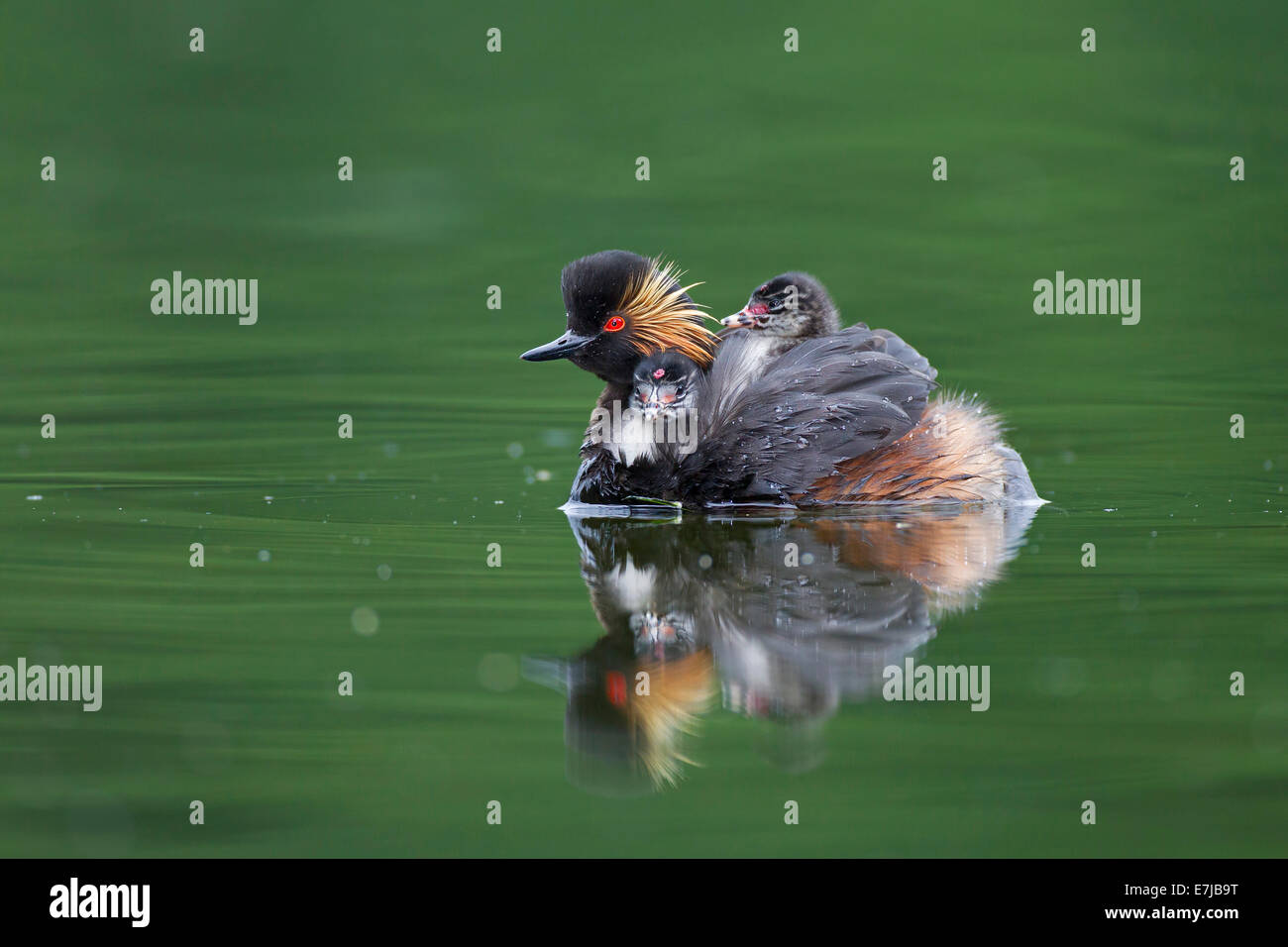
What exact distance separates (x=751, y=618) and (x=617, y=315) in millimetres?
3059

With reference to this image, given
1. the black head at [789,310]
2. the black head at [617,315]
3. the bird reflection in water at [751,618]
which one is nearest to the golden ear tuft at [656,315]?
the black head at [617,315]

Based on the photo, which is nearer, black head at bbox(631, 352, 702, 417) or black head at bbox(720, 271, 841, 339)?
black head at bbox(631, 352, 702, 417)

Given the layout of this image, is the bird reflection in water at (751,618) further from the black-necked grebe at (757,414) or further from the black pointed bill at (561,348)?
the black pointed bill at (561,348)

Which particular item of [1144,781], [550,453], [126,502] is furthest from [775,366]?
[1144,781]

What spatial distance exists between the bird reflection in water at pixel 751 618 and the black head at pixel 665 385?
1.98 feet

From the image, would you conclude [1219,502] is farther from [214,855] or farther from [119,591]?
[214,855]

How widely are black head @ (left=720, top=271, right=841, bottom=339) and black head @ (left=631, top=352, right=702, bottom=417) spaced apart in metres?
0.50

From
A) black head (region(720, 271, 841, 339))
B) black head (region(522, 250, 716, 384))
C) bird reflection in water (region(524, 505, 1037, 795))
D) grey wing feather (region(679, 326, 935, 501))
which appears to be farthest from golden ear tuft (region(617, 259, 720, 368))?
bird reflection in water (region(524, 505, 1037, 795))

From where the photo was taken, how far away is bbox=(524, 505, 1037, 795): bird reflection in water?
508 centimetres

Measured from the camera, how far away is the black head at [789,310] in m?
8.82

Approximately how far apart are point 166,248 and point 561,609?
9.50 m

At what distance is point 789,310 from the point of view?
883cm

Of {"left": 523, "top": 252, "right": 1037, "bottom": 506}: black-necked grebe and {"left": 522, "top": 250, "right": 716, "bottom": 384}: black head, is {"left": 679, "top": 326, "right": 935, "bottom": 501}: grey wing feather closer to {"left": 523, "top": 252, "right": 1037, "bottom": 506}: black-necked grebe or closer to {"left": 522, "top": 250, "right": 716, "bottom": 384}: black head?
{"left": 523, "top": 252, "right": 1037, "bottom": 506}: black-necked grebe

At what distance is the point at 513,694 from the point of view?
538cm
